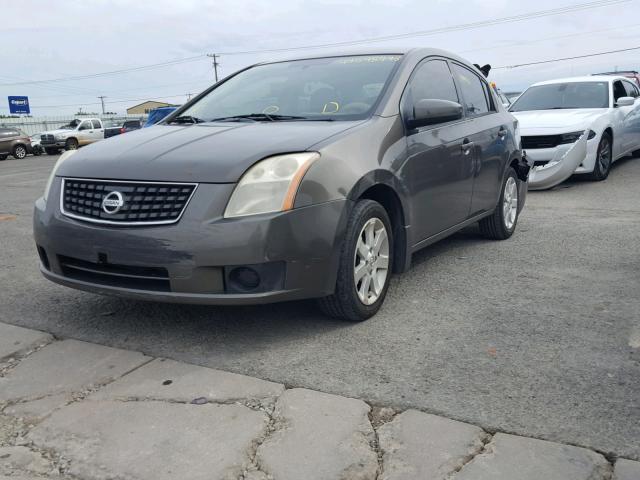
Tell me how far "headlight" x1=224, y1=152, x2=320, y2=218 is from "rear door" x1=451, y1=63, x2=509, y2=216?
6.98 feet

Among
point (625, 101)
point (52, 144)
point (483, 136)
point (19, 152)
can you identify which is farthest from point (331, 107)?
point (52, 144)

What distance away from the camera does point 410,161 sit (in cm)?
407

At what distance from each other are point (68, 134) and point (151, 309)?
98.8ft

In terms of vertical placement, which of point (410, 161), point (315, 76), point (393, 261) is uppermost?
point (315, 76)

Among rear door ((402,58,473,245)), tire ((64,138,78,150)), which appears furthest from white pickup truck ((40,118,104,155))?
rear door ((402,58,473,245))

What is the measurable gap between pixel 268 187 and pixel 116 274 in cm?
94

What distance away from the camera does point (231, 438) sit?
98.2 inches

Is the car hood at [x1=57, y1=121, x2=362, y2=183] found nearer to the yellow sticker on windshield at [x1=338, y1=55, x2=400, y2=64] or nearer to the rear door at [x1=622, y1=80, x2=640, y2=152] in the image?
the yellow sticker on windshield at [x1=338, y1=55, x2=400, y2=64]

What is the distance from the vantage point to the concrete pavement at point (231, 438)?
7.48 ft

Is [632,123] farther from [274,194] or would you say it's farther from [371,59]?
[274,194]

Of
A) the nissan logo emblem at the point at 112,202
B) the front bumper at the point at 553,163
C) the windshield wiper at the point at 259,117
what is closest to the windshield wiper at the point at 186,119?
the windshield wiper at the point at 259,117

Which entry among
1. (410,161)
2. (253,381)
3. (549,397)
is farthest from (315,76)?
(549,397)

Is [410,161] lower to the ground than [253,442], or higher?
higher

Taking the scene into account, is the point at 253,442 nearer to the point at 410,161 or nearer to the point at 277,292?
the point at 277,292
